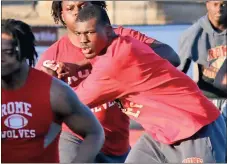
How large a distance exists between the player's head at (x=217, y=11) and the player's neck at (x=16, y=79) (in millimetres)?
3574

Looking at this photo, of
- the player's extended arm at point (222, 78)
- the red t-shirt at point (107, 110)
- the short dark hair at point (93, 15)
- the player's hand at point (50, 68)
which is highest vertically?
the short dark hair at point (93, 15)

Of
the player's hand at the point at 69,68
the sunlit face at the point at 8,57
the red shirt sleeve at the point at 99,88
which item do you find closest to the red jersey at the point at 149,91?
the red shirt sleeve at the point at 99,88

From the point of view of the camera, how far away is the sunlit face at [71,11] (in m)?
6.19

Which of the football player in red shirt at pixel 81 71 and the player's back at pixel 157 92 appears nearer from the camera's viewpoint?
the player's back at pixel 157 92

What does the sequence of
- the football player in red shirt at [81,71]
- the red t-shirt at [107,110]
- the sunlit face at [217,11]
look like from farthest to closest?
the sunlit face at [217,11] → the red t-shirt at [107,110] → the football player in red shirt at [81,71]

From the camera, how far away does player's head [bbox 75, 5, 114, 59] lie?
5.48 m

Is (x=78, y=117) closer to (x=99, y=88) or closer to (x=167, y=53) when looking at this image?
(x=99, y=88)

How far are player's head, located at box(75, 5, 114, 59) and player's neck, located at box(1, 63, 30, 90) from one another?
2.30 feet

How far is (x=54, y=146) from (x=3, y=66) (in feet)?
1.63

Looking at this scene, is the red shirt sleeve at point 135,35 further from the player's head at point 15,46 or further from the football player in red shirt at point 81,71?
the player's head at point 15,46

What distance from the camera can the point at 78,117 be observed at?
16.1 ft

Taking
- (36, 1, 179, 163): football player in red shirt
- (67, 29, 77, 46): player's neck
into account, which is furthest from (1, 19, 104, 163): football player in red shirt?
(67, 29, 77, 46): player's neck

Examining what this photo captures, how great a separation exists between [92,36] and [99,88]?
283 millimetres

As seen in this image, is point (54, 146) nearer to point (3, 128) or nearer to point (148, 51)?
point (3, 128)
